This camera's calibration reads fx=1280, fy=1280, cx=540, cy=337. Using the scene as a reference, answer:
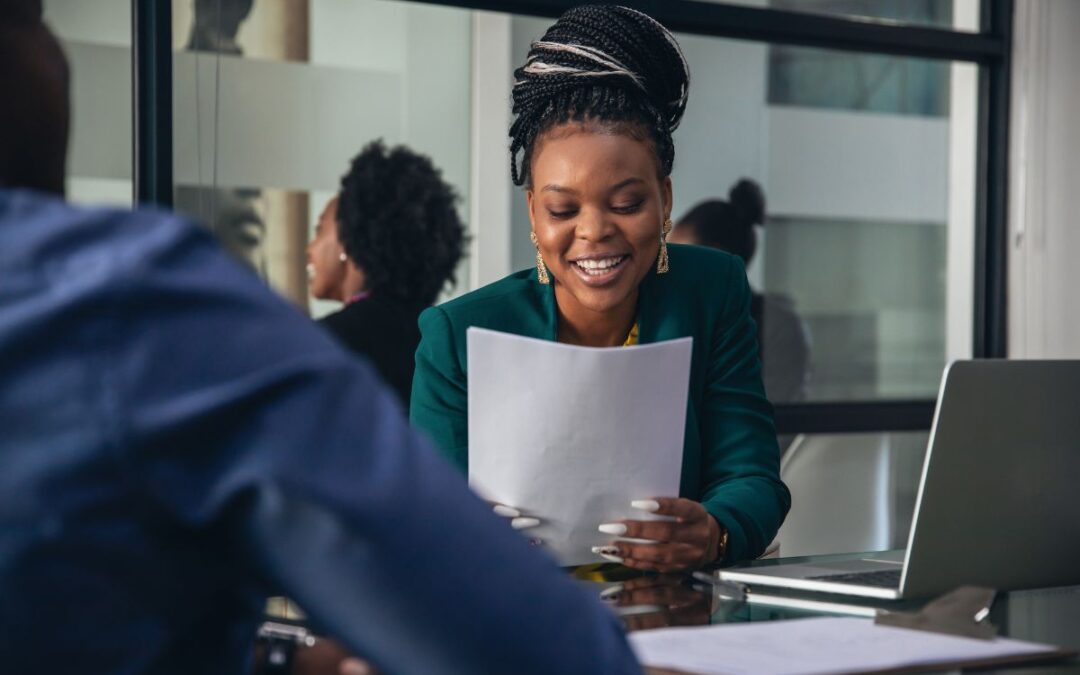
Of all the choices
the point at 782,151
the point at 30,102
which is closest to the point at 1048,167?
the point at 782,151

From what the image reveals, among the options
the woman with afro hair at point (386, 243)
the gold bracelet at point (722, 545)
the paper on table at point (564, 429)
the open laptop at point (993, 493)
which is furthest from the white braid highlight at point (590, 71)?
the woman with afro hair at point (386, 243)

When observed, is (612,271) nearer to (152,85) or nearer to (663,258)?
(663,258)

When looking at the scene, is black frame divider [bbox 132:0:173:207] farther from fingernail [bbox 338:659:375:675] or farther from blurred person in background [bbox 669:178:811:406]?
fingernail [bbox 338:659:375:675]

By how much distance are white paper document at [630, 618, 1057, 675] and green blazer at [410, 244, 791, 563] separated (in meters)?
0.57

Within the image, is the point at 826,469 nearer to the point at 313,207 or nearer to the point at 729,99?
the point at 729,99

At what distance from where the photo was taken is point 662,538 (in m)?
1.68

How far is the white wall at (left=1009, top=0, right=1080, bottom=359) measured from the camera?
172 inches

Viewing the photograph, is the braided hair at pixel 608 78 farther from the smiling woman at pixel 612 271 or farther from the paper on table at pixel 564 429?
the paper on table at pixel 564 429

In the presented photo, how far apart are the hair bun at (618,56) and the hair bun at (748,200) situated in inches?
81.2

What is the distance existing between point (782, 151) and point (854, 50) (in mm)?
409

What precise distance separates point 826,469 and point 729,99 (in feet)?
4.14

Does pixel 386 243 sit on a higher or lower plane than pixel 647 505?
higher

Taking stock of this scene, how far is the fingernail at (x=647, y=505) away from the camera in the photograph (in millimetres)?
1677

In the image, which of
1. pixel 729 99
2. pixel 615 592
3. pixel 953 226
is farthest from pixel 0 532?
pixel 953 226
